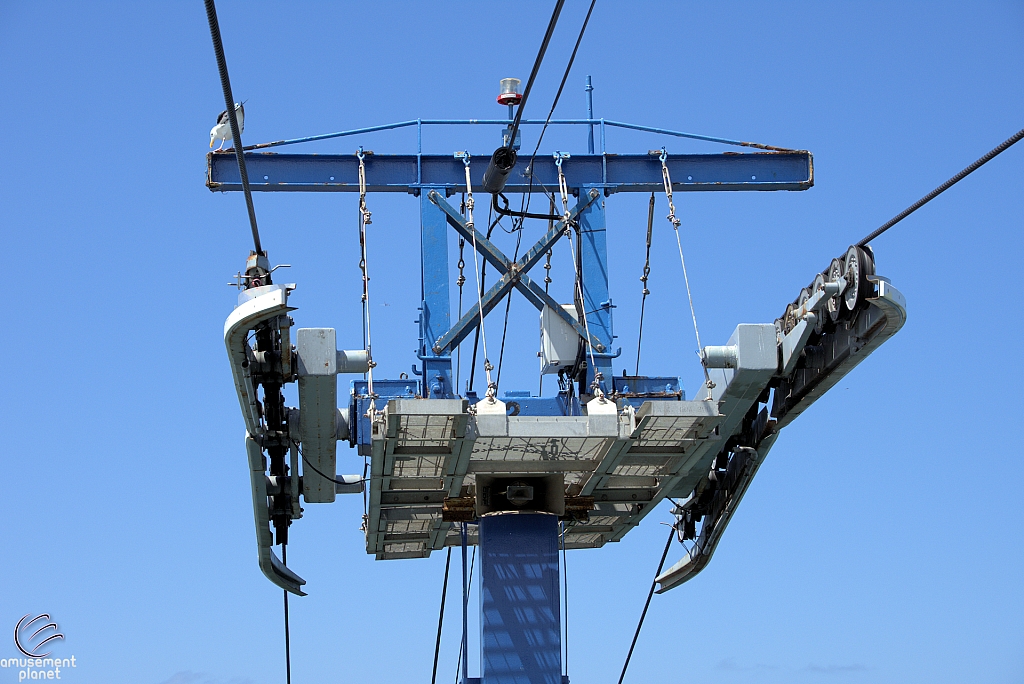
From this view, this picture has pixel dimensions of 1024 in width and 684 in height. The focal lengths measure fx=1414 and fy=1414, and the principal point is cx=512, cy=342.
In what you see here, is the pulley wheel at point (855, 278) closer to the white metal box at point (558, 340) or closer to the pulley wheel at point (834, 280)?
the pulley wheel at point (834, 280)

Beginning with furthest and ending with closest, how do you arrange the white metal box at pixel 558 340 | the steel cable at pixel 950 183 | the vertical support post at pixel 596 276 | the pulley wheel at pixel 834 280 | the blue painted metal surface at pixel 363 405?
the white metal box at pixel 558 340, the vertical support post at pixel 596 276, the blue painted metal surface at pixel 363 405, the pulley wheel at pixel 834 280, the steel cable at pixel 950 183

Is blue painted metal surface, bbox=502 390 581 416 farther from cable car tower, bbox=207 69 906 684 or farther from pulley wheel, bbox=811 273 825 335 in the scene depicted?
pulley wheel, bbox=811 273 825 335

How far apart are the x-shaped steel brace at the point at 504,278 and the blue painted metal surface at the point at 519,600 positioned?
3377 mm

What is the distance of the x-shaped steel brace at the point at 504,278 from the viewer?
24.9 metres

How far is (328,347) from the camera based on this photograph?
71.1ft

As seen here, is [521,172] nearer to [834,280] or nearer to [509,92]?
[509,92]

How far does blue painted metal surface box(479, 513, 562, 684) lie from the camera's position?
24438 millimetres

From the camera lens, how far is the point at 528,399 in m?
24.8

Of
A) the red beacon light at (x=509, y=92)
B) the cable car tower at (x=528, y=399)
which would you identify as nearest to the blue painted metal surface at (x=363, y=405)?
the cable car tower at (x=528, y=399)

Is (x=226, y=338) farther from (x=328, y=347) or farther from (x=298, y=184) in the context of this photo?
(x=298, y=184)

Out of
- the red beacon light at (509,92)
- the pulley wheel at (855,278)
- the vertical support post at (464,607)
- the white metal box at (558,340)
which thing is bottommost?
the vertical support post at (464,607)

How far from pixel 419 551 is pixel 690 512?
6266 millimetres

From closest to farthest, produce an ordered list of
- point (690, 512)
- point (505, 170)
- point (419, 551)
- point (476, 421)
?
point (476, 421), point (505, 170), point (690, 512), point (419, 551)

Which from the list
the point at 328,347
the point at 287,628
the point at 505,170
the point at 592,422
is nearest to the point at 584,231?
the point at 505,170
